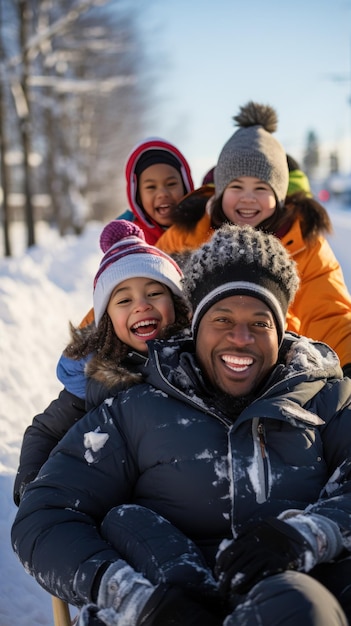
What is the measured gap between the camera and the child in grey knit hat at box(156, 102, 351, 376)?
11.0 feet

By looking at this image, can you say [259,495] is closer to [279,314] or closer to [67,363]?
[279,314]

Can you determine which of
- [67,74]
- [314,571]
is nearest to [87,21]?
[67,74]

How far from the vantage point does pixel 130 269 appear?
2.71 m

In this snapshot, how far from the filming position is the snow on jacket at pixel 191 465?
1890 mm

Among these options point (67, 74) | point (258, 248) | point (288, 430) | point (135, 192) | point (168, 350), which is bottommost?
point (288, 430)

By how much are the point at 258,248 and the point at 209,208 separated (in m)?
1.54

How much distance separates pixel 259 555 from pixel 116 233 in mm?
1842

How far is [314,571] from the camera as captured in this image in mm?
1768

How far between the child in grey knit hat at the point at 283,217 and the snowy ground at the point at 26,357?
1.60 feet

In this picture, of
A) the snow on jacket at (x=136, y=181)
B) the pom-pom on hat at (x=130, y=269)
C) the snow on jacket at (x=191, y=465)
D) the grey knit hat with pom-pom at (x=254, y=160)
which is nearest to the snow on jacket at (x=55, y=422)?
the pom-pom on hat at (x=130, y=269)

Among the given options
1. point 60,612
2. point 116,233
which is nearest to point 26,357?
point 116,233

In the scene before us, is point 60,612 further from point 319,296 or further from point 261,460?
point 319,296

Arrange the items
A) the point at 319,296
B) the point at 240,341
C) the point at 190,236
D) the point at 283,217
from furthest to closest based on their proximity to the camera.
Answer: the point at 190,236, the point at 283,217, the point at 319,296, the point at 240,341

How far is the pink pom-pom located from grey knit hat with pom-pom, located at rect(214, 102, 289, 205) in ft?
2.33
